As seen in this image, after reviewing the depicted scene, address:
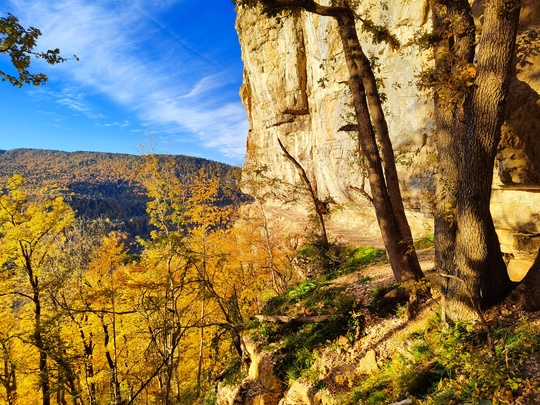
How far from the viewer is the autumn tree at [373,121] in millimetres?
5090

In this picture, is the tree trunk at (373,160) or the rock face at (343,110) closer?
the tree trunk at (373,160)

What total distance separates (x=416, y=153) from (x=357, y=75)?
8.62 m

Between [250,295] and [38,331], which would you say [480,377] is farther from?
[250,295]

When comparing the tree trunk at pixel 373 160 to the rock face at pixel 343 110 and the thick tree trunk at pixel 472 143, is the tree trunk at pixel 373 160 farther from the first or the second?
the thick tree trunk at pixel 472 143

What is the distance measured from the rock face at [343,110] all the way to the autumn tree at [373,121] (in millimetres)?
475

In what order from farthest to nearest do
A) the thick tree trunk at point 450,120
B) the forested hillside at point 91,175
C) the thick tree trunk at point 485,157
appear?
the forested hillside at point 91,175, the thick tree trunk at point 450,120, the thick tree trunk at point 485,157

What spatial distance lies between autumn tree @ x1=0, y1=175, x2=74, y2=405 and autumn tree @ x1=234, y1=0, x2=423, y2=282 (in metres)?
9.42

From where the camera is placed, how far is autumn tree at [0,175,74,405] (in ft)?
31.2

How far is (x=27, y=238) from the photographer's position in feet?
32.1

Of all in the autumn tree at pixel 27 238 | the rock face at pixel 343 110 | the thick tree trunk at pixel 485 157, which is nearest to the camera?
the thick tree trunk at pixel 485 157

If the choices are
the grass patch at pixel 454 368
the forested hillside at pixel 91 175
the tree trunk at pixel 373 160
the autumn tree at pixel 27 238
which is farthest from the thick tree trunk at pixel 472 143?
the forested hillside at pixel 91 175

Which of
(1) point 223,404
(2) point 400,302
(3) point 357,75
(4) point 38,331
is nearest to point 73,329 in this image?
(4) point 38,331

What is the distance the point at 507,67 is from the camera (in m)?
3.47

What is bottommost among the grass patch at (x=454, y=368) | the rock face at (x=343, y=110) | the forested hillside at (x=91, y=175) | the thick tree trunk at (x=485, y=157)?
the grass patch at (x=454, y=368)
